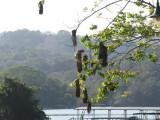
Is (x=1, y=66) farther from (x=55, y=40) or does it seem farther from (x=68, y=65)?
(x=55, y=40)

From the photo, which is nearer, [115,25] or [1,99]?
[115,25]

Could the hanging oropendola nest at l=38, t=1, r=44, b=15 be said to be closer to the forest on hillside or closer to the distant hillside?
the forest on hillside

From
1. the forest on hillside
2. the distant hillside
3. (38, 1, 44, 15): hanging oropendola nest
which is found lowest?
(38, 1, 44, 15): hanging oropendola nest

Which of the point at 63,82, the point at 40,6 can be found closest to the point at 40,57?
the point at 63,82

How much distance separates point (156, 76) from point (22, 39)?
348ft

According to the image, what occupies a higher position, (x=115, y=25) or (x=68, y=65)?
(x=68, y=65)

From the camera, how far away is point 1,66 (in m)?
125

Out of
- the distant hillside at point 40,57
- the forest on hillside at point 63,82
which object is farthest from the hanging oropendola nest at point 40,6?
the distant hillside at point 40,57

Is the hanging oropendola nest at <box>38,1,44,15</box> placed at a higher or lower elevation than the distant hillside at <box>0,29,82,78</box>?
lower

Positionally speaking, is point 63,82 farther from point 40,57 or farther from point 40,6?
point 40,6

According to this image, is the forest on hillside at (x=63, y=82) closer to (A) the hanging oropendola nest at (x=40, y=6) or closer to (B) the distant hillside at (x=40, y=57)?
(B) the distant hillside at (x=40, y=57)

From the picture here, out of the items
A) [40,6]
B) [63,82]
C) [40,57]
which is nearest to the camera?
[40,6]

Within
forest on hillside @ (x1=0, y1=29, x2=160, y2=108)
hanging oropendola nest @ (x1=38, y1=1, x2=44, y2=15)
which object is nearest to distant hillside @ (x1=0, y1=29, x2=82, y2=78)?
forest on hillside @ (x1=0, y1=29, x2=160, y2=108)

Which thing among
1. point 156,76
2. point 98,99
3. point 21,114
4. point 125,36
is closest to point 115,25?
point 125,36
